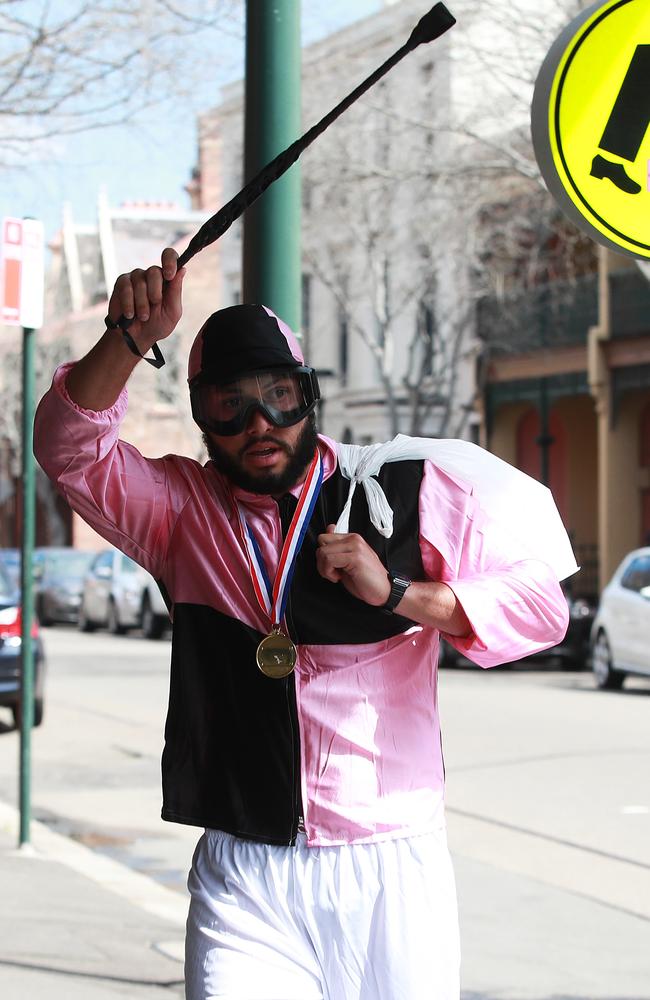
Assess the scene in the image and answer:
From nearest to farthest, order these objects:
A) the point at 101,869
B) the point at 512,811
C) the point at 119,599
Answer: the point at 101,869 → the point at 512,811 → the point at 119,599

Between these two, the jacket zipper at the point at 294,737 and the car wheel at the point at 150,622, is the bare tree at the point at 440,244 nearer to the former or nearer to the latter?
the car wheel at the point at 150,622

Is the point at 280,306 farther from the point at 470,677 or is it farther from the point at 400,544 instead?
the point at 470,677

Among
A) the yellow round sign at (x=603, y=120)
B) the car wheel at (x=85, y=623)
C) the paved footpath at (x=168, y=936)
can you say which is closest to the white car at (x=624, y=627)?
the paved footpath at (x=168, y=936)

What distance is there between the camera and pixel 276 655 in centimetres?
303

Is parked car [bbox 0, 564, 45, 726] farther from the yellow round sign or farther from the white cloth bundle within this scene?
the white cloth bundle

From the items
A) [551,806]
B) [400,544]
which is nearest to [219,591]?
[400,544]

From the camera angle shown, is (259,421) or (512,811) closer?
(259,421)

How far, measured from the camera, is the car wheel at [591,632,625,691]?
58.5 ft

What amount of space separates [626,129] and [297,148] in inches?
44.2

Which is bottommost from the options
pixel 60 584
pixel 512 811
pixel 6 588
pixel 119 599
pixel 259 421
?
pixel 60 584

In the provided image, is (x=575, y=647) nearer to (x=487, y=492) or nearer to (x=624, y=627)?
(x=624, y=627)

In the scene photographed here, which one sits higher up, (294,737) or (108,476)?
(108,476)

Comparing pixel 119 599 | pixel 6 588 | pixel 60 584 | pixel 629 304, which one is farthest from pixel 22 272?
pixel 60 584

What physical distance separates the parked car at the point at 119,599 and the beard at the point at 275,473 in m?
23.7
